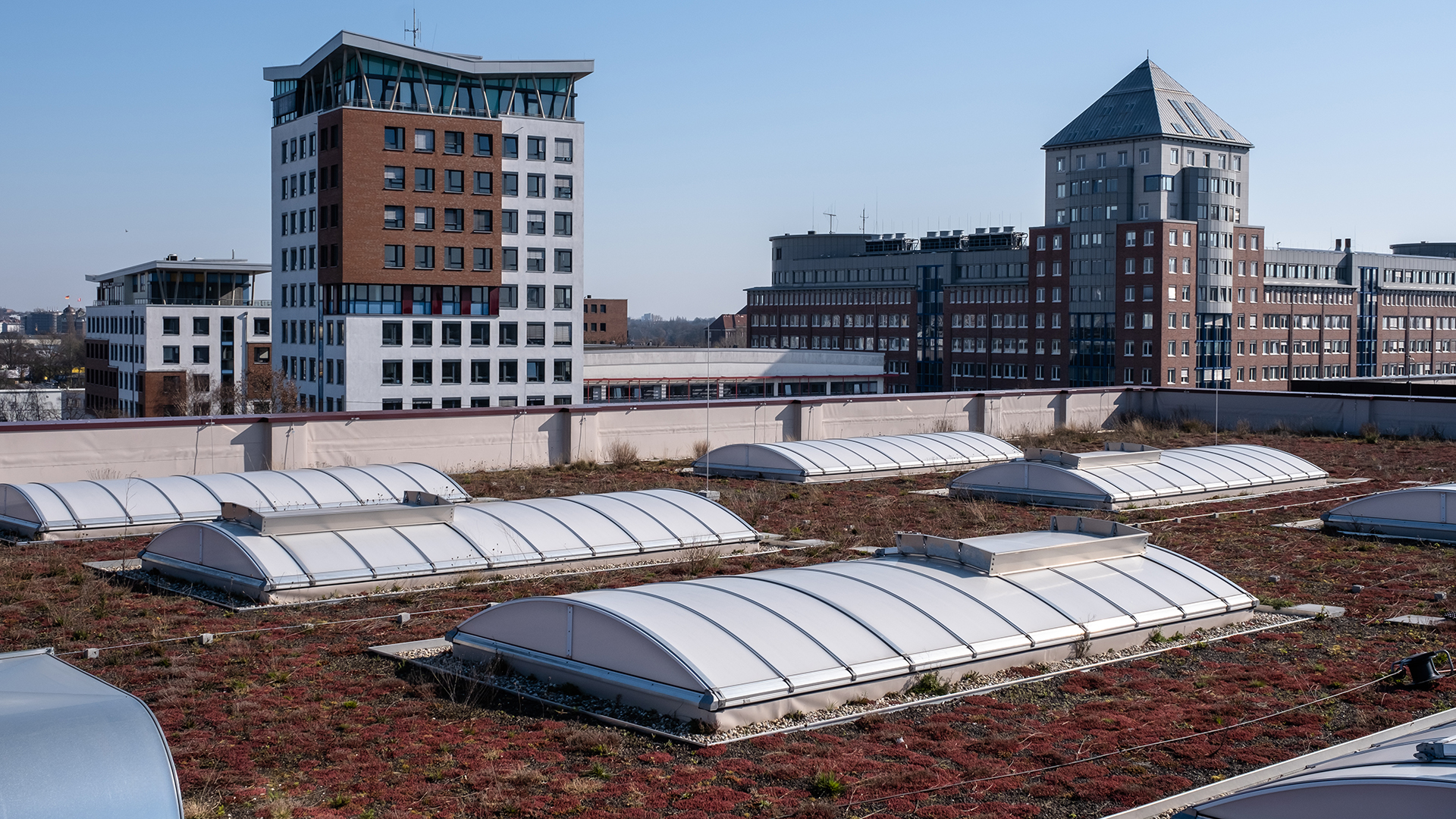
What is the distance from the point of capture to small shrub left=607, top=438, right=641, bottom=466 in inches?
1277

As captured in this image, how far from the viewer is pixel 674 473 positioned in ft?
101

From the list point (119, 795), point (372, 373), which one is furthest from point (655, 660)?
point (372, 373)

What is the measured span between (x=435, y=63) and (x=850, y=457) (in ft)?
216

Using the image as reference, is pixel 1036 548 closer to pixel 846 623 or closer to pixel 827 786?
pixel 846 623

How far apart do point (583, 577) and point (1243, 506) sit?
46.1 ft

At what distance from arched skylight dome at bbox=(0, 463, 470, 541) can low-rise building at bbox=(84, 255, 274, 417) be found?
8946 centimetres

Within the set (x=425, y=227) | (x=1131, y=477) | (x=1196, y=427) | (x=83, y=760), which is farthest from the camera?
(x=425, y=227)

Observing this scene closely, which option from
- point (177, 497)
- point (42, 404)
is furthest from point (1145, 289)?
point (177, 497)

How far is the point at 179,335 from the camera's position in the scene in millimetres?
115750

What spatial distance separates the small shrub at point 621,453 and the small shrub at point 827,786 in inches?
893

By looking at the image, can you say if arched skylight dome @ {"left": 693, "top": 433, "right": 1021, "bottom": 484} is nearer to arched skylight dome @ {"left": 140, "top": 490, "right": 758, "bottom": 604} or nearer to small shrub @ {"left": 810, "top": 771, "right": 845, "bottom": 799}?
arched skylight dome @ {"left": 140, "top": 490, "right": 758, "bottom": 604}

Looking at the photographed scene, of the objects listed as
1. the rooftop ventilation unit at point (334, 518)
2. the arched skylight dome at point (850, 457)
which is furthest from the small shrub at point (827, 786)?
the arched skylight dome at point (850, 457)

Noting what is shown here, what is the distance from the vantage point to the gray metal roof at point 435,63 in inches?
3391

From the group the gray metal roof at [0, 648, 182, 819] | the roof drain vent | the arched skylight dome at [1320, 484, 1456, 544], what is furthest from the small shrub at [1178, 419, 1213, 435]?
the gray metal roof at [0, 648, 182, 819]
